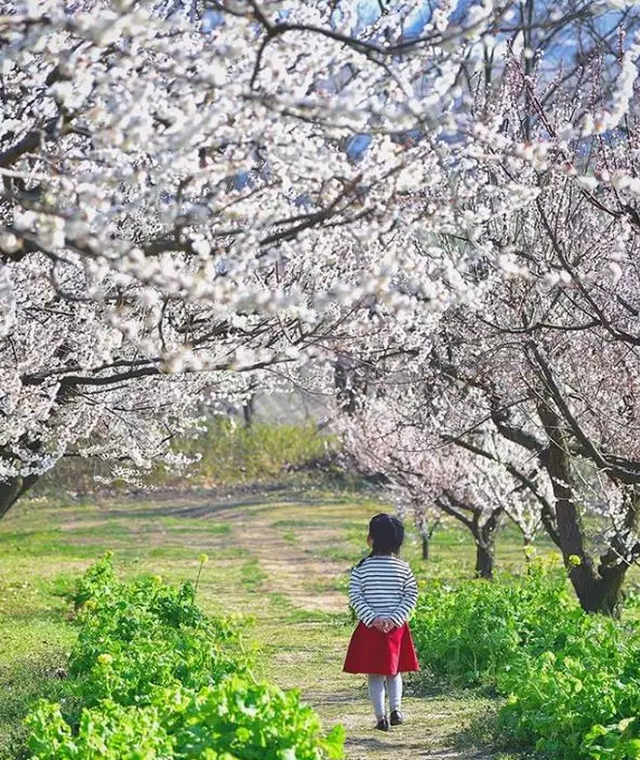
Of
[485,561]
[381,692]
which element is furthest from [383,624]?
[485,561]

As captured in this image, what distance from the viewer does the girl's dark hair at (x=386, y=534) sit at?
7.58 m

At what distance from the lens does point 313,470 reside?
3403cm

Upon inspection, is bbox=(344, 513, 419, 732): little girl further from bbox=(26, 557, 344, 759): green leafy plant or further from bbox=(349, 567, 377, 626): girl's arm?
bbox=(26, 557, 344, 759): green leafy plant

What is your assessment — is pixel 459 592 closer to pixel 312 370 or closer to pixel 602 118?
pixel 312 370

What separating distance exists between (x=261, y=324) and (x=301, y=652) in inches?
174

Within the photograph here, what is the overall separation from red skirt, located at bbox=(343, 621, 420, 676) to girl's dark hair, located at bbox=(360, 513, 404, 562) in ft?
1.57

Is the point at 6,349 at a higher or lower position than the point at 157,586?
higher

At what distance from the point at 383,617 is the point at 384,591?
164mm

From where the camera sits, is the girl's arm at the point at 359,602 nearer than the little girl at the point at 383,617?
No

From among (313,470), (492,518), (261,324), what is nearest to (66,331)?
(261,324)

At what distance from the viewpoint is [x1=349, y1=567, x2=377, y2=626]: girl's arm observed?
7.46 m

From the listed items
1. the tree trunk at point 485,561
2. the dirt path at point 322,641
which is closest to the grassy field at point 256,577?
the dirt path at point 322,641

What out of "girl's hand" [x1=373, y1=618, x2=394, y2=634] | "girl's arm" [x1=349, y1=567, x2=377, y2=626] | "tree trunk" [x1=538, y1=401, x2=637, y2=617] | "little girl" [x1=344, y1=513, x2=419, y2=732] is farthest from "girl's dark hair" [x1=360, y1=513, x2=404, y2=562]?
"tree trunk" [x1=538, y1=401, x2=637, y2=617]

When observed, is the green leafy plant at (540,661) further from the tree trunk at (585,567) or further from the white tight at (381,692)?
the white tight at (381,692)
